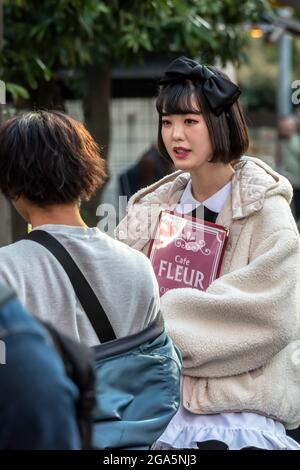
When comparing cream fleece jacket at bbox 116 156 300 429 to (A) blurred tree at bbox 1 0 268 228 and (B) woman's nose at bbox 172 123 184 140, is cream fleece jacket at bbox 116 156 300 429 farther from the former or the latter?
(A) blurred tree at bbox 1 0 268 228

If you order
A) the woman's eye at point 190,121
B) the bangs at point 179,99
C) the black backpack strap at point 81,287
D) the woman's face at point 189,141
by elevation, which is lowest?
the black backpack strap at point 81,287

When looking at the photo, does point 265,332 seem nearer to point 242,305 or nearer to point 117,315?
point 242,305

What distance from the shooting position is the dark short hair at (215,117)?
4090 millimetres

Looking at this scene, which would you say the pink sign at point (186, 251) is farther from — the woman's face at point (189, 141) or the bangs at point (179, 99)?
the bangs at point (179, 99)

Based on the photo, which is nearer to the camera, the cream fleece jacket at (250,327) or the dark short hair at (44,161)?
the dark short hair at (44,161)

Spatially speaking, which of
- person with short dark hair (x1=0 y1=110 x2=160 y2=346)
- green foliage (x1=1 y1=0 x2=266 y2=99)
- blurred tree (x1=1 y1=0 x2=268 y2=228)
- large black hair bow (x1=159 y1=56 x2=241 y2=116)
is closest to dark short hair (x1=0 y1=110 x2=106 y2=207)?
person with short dark hair (x1=0 y1=110 x2=160 y2=346)

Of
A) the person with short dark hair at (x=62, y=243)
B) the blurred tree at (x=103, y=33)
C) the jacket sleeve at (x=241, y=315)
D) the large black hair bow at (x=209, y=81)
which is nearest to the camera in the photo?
the person with short dark hair at (x=62, y=243)

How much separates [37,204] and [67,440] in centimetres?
118

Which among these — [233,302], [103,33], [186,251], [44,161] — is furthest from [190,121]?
[103,33]

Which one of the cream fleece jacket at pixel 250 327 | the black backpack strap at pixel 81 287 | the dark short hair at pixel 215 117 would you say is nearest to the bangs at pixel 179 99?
the dark short hair at pixel 215 117

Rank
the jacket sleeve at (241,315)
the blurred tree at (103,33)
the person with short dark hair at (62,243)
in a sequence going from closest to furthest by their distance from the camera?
the person with short dark hair at (62,243) < the jacket sleeve at (241,315) < the blurred tree at (103,33)

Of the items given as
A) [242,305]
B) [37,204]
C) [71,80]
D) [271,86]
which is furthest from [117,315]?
[271,86]

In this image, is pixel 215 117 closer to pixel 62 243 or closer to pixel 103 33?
pixel 62 243

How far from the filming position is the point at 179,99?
4117 millimetres
